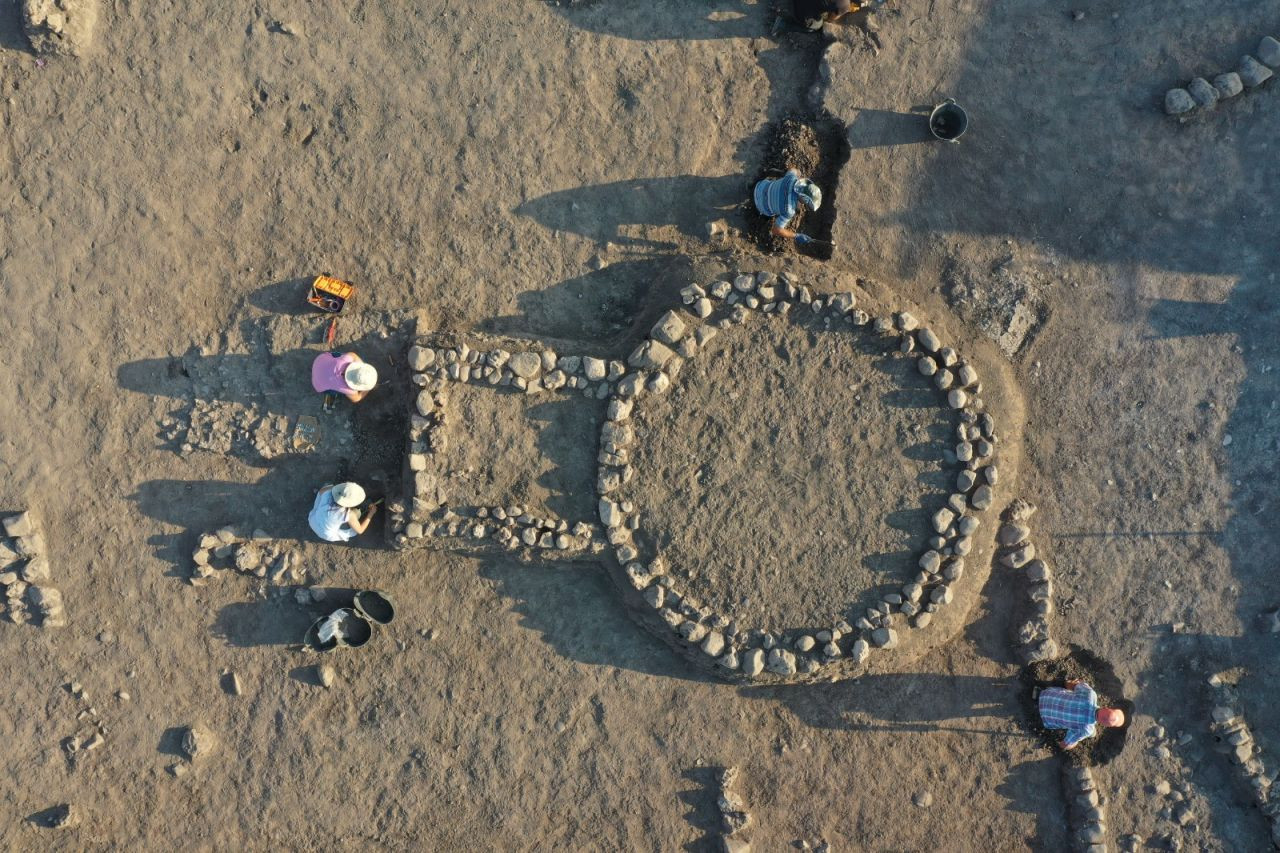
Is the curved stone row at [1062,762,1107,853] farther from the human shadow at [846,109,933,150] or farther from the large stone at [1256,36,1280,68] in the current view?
the large stone at [1256,36,1280,68]

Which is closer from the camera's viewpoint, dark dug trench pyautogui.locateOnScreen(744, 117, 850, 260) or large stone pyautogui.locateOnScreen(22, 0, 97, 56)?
large stone pyautogui.locateOnScreen(22, 0, 97, 56)

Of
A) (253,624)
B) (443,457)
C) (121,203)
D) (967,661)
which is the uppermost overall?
(121,203)

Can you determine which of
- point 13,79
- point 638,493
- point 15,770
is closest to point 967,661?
point 638,493

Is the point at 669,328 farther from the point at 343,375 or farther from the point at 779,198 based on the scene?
the point at 343,375

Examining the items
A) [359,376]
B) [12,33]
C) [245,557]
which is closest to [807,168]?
[359,376]

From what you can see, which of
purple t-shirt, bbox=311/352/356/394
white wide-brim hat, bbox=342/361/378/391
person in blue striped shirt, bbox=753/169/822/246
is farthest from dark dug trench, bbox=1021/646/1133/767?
purple t-shirt, bbox=311/352/356/394

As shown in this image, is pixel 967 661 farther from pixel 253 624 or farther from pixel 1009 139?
pixel 253 624
